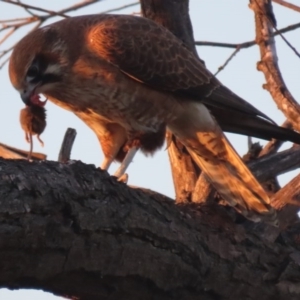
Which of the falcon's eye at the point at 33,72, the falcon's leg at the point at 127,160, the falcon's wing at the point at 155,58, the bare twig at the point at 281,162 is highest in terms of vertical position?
the falcon's wing at the point at 155,58

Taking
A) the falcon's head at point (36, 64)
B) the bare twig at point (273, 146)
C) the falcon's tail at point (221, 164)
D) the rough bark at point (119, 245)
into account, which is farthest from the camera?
the falcon's head at point (36, 64)

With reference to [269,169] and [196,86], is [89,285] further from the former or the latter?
[196,86]

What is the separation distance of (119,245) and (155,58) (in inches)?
87.7

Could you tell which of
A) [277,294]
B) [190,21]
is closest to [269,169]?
[277,294]

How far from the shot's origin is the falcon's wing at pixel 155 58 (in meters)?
4.50

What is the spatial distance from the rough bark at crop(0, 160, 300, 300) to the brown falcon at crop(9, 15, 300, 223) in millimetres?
1107

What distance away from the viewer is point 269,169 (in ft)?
12.5

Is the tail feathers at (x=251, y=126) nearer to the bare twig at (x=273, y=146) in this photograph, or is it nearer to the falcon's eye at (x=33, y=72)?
the bare twig at (x=273, y=146)

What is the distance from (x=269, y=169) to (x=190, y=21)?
1167 mm

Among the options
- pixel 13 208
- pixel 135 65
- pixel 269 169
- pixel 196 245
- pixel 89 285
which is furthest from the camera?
pixel 135 65

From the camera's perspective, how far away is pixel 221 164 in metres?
4.40

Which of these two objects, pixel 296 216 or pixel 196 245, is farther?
pixel 296 216

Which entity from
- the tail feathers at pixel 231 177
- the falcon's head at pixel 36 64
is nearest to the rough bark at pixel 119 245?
the tail feathers at pixel 231 177

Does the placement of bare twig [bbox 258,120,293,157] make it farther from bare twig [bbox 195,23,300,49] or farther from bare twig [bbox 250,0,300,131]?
bare twig [bbox 195,23,300,49]
